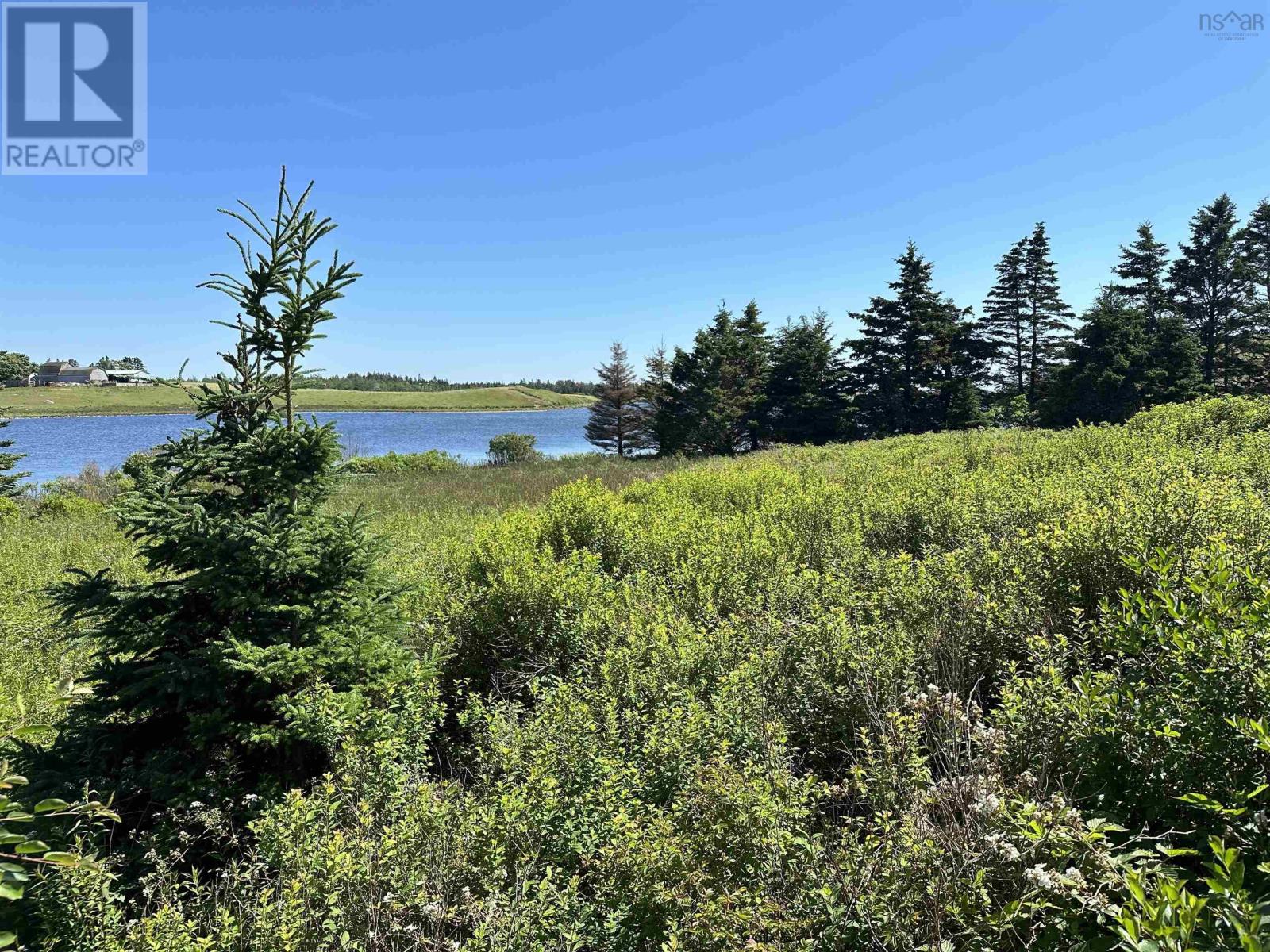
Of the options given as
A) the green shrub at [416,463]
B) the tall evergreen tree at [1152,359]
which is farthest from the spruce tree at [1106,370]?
the green shrub at [416,463]

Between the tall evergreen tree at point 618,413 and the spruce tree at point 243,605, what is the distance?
36359 millimetres

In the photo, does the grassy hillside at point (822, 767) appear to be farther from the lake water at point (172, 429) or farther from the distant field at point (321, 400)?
the distant field at point (321, 400)

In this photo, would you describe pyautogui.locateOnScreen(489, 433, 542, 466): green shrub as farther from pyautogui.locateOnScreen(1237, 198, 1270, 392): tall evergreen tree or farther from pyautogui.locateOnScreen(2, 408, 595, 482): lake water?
pyautogui.locateOnScreen(1237, 198, 1270, 392): tall evergreen tree

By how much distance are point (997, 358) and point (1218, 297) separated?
997 cm

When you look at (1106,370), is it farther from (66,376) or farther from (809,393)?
(66,376)

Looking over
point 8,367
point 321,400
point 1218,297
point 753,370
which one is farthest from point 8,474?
point 321,400

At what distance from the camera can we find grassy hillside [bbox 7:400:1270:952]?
5.76 ft

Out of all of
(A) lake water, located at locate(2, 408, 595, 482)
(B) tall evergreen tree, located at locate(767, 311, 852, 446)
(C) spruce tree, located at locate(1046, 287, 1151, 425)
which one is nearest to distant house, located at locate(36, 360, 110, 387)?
(A) lake water, located at locate(2, 408, 595, 482)

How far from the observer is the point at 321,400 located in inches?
3000

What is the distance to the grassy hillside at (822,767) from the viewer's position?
1.76 metres

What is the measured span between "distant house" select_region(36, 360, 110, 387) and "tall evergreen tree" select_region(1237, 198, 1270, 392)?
318 feet

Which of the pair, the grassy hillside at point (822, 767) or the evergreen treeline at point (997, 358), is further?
the evergreen treeline at point (997, 358)

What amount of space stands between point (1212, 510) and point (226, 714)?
5.55 metres

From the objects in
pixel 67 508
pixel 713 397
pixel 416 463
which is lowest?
pixel 67 508
